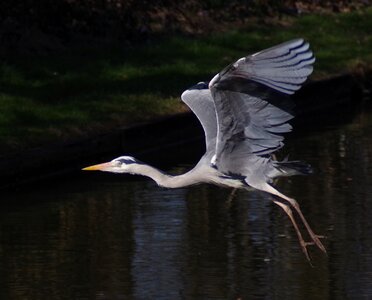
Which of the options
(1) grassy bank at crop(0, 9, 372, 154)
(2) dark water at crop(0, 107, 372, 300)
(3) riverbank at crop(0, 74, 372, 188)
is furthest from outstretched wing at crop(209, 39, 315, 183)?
(1) grassy bank at crop(0, 9, 372, 154)

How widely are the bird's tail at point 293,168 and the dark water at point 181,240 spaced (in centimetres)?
66

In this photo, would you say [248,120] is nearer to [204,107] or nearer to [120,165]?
[204,107]

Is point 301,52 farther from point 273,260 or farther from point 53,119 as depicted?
point 53,119

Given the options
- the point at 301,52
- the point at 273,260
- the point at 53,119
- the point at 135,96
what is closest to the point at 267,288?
the point at 273,260

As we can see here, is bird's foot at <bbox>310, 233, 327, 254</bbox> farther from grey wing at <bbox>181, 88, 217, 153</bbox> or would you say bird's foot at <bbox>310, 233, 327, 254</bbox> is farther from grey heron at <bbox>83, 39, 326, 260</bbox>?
grey wing at <bbox>181, 88, 217, 153</bbox>

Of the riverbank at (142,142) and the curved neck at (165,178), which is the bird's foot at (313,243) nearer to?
the curved neck at (165,178)

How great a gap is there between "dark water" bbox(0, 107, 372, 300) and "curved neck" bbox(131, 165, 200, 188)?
0.60 metres

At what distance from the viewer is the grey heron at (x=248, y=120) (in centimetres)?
841

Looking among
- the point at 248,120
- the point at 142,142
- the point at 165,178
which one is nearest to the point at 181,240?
the point at 165,178

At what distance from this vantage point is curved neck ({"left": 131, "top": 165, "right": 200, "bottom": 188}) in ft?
31.7

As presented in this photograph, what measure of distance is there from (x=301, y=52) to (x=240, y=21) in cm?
1428

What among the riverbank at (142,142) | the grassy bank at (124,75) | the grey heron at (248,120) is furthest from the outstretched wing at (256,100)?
the grassy bank at (124,75)

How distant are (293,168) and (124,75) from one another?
26.0 ft

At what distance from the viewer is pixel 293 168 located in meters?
9.71
